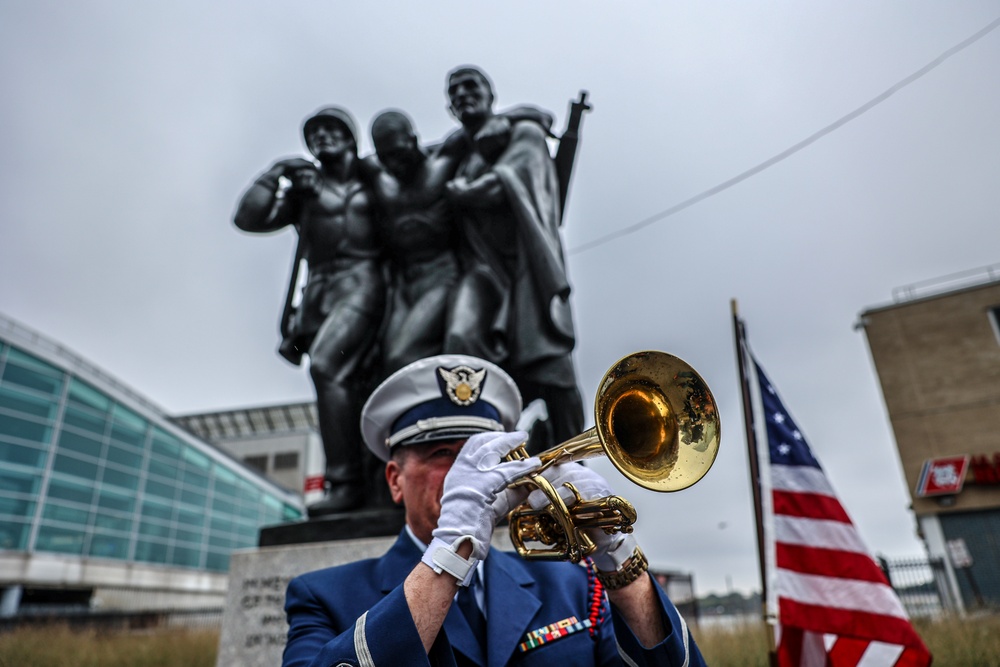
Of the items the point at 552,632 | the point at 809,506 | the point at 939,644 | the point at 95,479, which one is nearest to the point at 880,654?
the point at 809,506

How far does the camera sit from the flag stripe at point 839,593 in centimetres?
379

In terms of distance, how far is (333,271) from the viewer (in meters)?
4.89

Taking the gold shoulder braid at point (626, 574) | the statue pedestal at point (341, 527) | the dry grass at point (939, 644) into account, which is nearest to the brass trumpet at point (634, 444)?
the gold shoulder braid at point (626, 574)

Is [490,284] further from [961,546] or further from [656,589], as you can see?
[961,546]

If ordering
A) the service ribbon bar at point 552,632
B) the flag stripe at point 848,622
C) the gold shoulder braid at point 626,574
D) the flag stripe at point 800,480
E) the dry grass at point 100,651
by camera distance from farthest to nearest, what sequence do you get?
the dry grass at point 100,651 → the flag stripe at point 800,480 → the flag stripe at point 848,622 → the service ribbon bar at point 552,632 → the gold shoulder braid at point 626,574

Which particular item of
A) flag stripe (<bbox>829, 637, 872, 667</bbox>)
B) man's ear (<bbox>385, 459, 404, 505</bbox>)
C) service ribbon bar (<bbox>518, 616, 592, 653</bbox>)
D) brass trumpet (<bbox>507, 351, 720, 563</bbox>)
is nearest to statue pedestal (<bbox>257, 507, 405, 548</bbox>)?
man's ear (<bbox>385, 459, 404, 505</bbox>)

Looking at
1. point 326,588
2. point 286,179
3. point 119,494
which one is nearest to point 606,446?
point 326,588

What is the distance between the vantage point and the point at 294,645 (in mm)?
2002

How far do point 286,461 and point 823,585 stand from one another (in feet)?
147

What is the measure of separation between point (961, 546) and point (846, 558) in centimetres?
2139

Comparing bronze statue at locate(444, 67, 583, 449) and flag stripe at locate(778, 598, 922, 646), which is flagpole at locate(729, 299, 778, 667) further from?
bronze statue at locate(444, 67, 583, 449)

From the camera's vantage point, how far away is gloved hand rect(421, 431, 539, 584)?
5.71 feet

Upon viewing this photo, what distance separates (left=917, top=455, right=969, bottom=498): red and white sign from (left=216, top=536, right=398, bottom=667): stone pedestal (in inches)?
957

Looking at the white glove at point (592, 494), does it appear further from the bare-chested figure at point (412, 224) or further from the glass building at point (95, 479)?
the glass building at point (95, 479)
